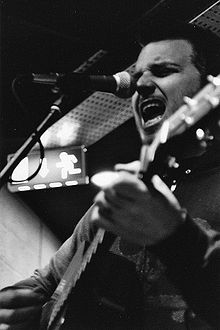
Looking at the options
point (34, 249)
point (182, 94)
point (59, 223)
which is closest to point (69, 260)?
point (182, 94)

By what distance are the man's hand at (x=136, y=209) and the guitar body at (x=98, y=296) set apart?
1.23 feet

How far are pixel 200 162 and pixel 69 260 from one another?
56cm

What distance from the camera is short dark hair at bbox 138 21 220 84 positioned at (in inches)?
68.7

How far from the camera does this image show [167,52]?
5.67ft

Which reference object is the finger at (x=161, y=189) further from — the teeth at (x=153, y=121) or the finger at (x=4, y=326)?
the finger at (x=4, y=326)

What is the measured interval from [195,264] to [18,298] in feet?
2.43

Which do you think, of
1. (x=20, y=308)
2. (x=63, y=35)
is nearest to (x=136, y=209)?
(x=20, y=308)

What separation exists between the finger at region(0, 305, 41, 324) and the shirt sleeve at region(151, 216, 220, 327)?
0.63 meters

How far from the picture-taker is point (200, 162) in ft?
4.66

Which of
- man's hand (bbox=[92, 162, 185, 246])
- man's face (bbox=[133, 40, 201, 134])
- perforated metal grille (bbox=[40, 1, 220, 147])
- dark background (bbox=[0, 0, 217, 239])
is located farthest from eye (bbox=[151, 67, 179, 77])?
perforated metal grille (bbox=[40, 1, 220, 147])

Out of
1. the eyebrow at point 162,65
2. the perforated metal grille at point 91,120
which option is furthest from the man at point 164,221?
the perforated metal grille at point 91,120

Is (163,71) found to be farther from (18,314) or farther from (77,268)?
(18,314)

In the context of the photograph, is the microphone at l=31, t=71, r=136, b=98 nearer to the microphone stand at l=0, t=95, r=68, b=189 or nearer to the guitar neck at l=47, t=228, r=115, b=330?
the microphone stand at l=0, t=95, r=68, b=189

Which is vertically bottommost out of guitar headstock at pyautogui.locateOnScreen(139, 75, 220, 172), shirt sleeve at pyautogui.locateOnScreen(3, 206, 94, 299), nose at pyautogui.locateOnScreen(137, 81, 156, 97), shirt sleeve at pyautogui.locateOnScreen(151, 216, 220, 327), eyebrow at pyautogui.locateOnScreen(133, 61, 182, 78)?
shirt sleeve at pyautogui.locateOnScreen(3, 206, 94, 299)
